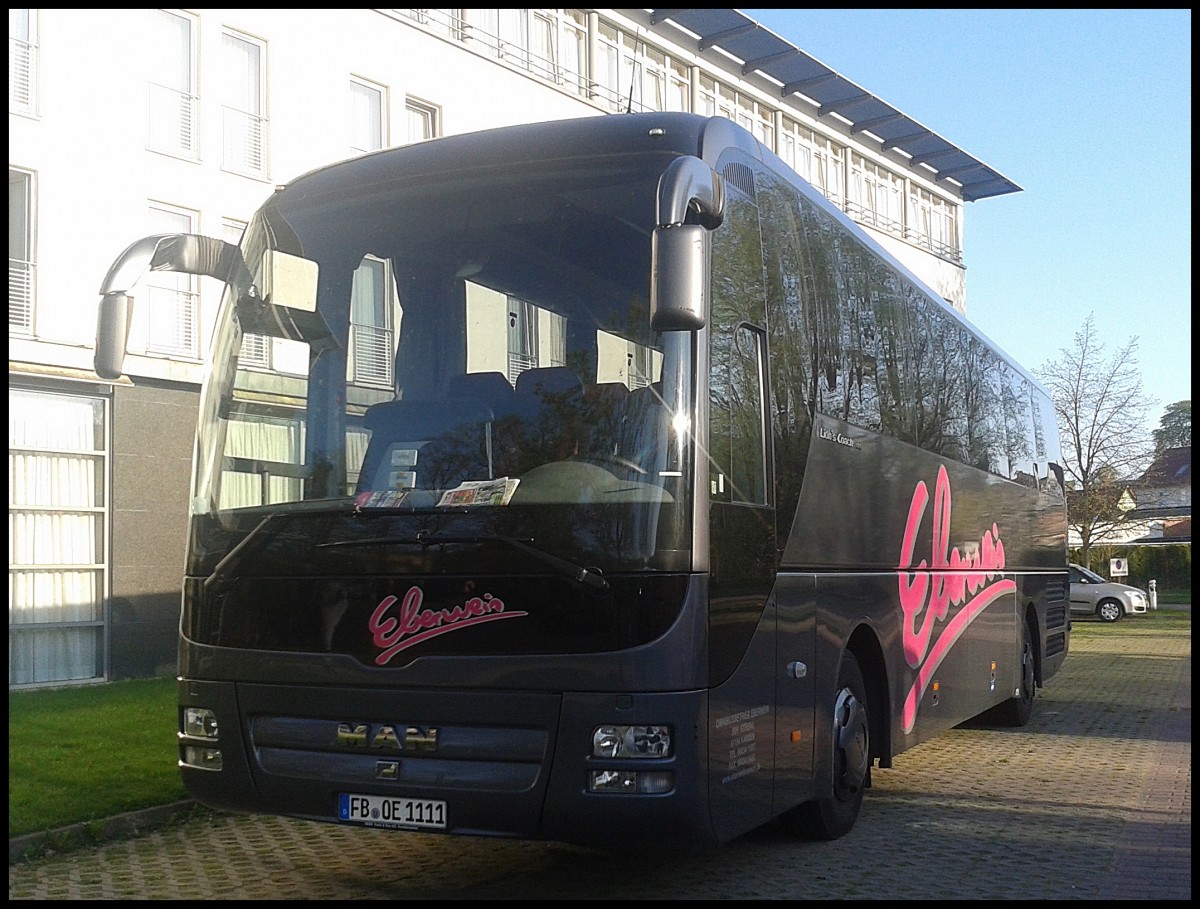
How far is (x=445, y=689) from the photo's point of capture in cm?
620

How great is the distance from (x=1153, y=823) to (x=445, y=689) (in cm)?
529

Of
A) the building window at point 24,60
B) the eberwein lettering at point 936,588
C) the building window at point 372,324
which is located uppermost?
the building window at point 24,60

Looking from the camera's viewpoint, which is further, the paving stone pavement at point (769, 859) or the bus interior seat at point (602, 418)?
the paving stone pavement at point (769, 859)

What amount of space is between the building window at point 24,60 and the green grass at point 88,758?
8.57 m

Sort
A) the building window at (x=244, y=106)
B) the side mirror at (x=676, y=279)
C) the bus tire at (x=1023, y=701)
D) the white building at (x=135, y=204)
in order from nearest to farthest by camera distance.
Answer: the side mirror at (x=676, y=279)
the bus tire at (x=1023, y=701)
the white building at (x=135, y=204)
the building window at (x=244, y=106)

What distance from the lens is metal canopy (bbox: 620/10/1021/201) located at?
3516 centimetres

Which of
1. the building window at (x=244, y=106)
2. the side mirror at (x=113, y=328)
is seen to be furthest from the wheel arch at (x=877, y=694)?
the building window at (x=244, y=106)

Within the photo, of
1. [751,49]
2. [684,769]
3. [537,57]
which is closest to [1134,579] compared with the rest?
[751,49]

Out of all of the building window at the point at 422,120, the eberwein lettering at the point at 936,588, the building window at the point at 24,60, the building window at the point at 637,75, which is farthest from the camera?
the building window at the point at 637,75

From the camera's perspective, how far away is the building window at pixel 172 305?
71.6ft

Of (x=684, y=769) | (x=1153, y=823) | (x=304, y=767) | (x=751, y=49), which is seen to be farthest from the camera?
(x=751, y=49)

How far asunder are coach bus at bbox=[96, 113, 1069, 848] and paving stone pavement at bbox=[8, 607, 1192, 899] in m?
0.65

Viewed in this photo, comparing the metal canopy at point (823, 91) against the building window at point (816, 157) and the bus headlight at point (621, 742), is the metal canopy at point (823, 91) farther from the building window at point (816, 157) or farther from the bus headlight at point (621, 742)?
the bus headlight at point (621, 742)

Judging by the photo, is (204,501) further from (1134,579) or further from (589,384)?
(1134,579)
